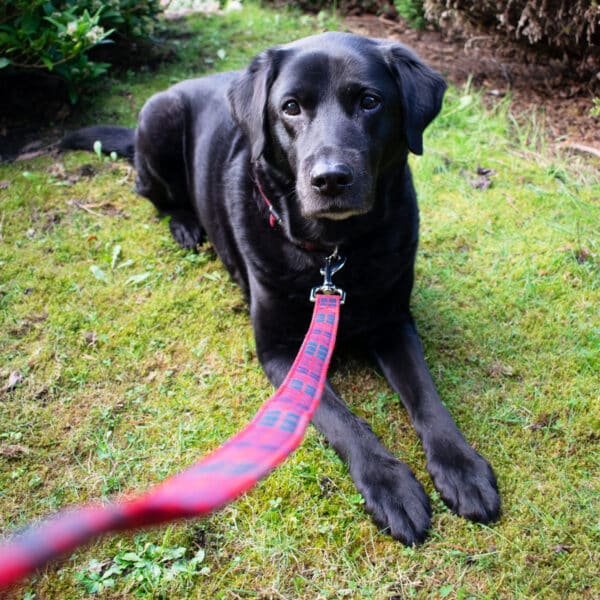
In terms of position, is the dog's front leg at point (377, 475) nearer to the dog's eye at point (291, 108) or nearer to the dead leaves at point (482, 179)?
the dog's eye at point (291, 108)

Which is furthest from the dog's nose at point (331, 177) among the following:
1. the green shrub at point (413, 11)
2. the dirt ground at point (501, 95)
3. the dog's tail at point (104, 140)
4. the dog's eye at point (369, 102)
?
the green shrub at point (413, 11)

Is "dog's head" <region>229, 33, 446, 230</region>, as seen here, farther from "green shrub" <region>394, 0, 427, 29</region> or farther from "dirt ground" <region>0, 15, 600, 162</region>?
"green shrub" <region>394, 0, 427, 29</region>

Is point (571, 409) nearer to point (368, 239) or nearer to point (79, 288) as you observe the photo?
point (368, 239)

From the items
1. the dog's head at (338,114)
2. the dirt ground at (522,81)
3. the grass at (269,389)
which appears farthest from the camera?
the dirt ground at (522,81)

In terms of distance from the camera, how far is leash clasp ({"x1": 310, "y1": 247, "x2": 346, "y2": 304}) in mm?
1989

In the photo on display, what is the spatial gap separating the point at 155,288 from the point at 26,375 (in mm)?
731

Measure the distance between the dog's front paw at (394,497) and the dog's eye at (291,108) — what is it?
1.19m

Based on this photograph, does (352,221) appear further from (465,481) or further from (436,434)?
(465,481)

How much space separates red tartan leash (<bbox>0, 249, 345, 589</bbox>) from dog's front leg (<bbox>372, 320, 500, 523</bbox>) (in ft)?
1.97

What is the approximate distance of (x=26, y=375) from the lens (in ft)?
7.60

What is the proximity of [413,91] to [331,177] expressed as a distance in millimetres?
533

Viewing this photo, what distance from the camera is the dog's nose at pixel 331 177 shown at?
180 cm

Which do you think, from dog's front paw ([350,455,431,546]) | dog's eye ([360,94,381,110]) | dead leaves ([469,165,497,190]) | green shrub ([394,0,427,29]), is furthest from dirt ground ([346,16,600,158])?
dog's front paw ([350,455,431,546])

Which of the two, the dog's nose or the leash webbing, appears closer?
the leash webbing
